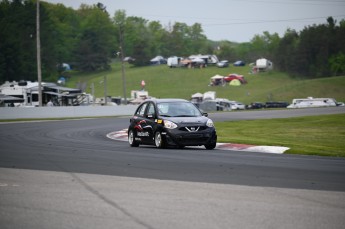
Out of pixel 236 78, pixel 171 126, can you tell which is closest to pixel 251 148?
pixel 171 126

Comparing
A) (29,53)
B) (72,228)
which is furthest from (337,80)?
(72,228)

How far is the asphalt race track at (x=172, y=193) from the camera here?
771 centimetres

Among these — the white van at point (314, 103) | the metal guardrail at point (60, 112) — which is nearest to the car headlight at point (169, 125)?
the metal guardrail at point (60, 112)

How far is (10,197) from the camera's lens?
944cm

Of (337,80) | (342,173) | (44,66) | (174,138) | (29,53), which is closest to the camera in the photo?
(342,173)

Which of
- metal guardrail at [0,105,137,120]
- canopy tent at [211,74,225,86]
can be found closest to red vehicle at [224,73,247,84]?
canopy tent at [211,74,225,86]

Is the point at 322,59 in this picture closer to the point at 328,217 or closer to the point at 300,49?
the point at 300,49

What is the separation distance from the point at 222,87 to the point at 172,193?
340 ft

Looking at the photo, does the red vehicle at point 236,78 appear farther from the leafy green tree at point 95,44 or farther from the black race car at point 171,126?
the black race car at point 171,126

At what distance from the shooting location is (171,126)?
789 inches

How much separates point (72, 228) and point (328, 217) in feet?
9.55

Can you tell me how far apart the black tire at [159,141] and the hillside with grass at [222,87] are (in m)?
72.4

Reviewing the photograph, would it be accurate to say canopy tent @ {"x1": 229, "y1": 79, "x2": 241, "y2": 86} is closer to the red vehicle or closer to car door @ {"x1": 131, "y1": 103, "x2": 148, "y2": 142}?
the red vehicle

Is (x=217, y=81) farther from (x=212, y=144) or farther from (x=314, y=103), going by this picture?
(x=212, y=144)
